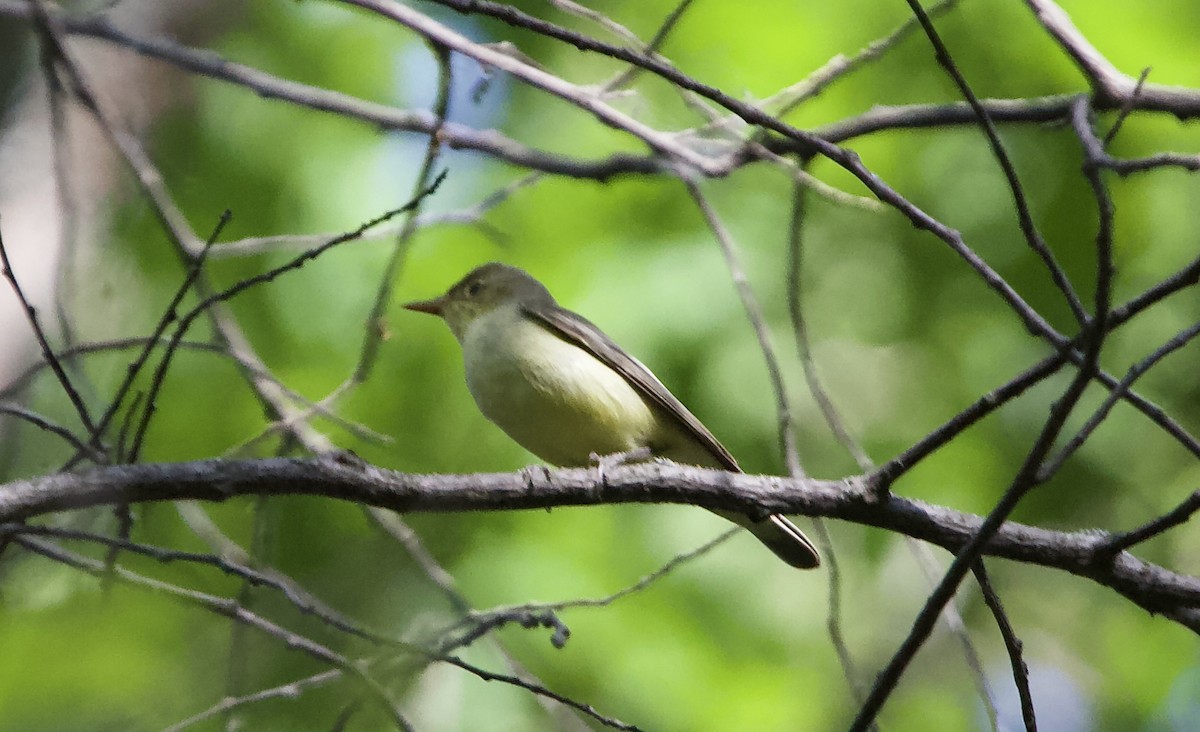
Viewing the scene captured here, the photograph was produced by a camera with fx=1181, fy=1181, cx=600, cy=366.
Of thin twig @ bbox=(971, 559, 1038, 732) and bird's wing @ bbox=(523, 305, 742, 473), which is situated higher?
bird's wing @ bbox=(523, 305, 742, 473)

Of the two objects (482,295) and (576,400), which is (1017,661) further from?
(482,295)

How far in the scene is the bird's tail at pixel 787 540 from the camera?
407 cm

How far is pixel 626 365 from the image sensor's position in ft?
14.2

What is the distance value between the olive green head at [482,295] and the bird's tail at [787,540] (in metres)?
1.25

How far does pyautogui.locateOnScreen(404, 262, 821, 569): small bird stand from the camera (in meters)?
4.09

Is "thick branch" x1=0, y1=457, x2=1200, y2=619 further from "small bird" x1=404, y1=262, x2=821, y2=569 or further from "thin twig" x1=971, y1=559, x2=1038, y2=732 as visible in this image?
"small bird" x1=404, y1=262, x2=821, y2=569

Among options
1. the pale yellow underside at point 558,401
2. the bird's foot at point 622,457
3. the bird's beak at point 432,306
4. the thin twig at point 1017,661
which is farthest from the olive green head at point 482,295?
the thin twig at point 1017,661

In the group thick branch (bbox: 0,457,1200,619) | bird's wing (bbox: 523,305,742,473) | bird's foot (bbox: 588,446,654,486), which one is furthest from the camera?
bird's wing (bbox: 523,305,742,473)

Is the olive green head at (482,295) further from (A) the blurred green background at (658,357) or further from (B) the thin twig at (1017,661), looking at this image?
(B) the thin twig at (1017,661)

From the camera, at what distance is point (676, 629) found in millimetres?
5176

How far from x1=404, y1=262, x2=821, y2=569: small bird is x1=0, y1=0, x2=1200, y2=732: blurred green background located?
1.84 ft

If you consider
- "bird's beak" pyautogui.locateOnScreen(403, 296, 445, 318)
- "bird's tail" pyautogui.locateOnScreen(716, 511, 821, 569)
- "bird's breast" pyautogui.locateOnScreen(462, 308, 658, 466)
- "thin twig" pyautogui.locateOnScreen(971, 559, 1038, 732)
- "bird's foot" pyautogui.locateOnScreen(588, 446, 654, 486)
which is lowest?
"thin twig" pyautogui.locateOnScreen(971, 559, 1038, 732)

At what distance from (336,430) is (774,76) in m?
2.57

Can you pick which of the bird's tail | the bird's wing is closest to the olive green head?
the bird's wing
